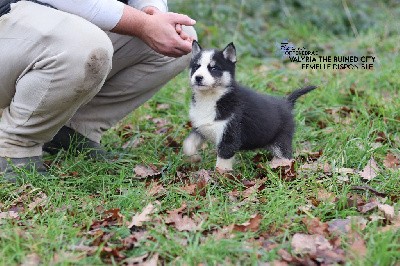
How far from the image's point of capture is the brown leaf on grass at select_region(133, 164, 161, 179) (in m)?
3.58

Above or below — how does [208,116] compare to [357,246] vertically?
below

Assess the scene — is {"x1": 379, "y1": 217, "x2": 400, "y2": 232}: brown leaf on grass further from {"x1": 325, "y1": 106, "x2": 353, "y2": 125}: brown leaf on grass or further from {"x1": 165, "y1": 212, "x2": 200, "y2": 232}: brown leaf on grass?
{"x1": 325, "y1": 106, "x2": 353, "y2": 125}: brown leaf on grass

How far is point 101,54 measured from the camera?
329 centimetres

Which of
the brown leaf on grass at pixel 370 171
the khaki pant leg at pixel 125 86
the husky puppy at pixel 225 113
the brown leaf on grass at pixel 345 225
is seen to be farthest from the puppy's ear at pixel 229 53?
the brown leaf on grass at pixel 345 225

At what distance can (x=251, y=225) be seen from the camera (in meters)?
2.78

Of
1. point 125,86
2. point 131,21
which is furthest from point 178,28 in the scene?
point 125,86

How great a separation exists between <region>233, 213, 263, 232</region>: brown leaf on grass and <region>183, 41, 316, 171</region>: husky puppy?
2.49 feet

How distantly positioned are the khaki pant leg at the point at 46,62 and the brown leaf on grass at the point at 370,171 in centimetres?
153

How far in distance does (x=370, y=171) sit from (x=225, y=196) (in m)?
0.86

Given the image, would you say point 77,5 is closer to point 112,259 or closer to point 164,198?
point 164,198

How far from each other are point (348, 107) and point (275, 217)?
2.21 meters

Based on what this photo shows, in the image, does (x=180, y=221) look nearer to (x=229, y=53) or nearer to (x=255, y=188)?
(x=255, y=188)

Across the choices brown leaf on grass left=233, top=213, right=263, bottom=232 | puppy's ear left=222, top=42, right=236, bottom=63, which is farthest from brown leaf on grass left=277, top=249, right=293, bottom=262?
puppy's ear left=222, top=42, right=236, bottom=63

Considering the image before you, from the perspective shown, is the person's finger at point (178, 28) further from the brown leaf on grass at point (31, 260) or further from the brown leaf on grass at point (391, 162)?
the brown leaf on grass at point (31, 260)
